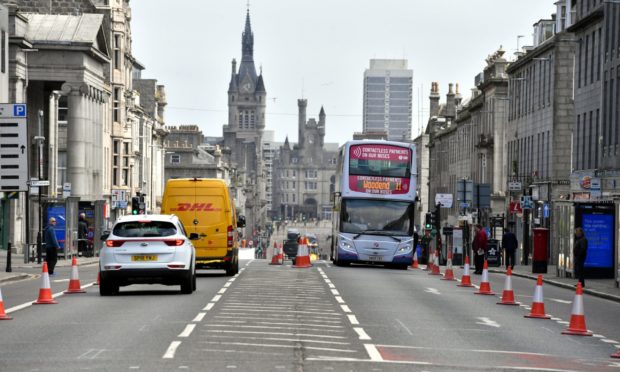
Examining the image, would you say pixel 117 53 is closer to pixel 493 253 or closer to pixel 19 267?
pixel 493 253

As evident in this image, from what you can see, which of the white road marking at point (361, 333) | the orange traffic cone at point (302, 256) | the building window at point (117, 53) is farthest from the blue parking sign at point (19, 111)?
the building window at point (117, 53)

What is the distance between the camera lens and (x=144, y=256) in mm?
28734

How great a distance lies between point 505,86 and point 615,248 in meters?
53.6

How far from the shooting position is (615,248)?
4200cm

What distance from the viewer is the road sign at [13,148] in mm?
42250

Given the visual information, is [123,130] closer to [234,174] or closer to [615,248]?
[615,248]

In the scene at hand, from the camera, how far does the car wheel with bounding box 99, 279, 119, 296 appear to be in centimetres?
2886

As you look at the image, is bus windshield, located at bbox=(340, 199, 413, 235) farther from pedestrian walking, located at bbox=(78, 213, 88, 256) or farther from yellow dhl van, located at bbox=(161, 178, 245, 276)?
pedestrian walking, located at bbox=(78, 213, 88, 256)

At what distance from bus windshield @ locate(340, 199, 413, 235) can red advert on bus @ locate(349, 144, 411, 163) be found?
152 cm

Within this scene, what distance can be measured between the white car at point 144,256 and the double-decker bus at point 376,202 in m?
21.2

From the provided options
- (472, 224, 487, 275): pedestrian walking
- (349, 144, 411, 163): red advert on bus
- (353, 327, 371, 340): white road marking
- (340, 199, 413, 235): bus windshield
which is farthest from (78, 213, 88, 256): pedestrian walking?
(353, 327, 371, 340): white road marking

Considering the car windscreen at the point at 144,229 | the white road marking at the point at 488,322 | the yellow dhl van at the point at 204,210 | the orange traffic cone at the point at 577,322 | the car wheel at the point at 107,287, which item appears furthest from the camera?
the yellow dhl van at the point at 204,210

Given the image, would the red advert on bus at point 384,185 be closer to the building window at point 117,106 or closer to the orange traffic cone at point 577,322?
the orange traffic cone at point 577,322

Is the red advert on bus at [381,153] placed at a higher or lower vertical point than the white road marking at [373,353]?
higher
